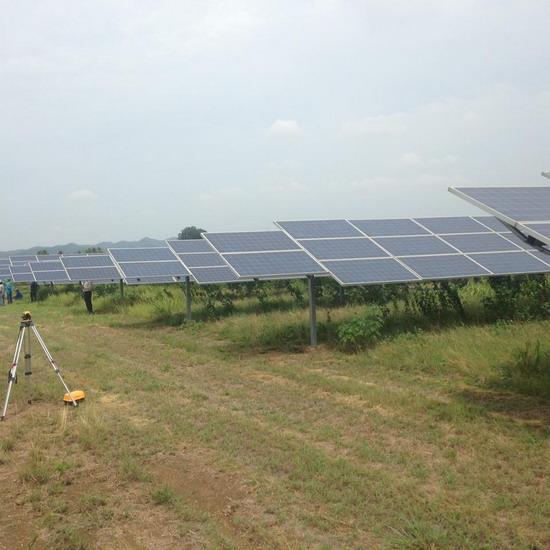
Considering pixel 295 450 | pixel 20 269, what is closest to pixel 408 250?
pixel 295 450

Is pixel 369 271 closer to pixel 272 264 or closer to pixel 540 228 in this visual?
pixel 272 264

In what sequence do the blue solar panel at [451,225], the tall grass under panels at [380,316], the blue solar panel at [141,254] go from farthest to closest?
the blue solar panel at [141,254], the blue solar panel at [451,225], the tall grass under panels at [380,316]

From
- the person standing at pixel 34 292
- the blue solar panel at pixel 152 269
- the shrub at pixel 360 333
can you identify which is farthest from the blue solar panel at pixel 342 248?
the person standing at pixel 34 292

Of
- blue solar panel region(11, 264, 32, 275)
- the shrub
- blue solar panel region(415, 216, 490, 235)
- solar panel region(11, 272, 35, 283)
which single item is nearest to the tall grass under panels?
the shrub

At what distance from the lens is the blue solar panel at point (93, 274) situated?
27.6 m

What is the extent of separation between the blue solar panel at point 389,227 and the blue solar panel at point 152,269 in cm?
675

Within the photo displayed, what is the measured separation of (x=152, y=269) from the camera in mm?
21875

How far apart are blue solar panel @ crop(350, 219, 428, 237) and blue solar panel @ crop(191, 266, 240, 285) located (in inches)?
172

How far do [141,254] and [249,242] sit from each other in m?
9.36

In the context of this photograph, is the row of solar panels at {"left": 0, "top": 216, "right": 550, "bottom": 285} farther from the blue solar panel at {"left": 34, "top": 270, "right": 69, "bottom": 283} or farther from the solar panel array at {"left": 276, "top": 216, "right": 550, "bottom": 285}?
the blue solar panel at {"left": 34, "top": 270, "right": 69, "bottom": 283}

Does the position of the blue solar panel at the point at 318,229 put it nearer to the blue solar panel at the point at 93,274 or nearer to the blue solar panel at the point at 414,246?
the blue solar panel at the point at 414,246

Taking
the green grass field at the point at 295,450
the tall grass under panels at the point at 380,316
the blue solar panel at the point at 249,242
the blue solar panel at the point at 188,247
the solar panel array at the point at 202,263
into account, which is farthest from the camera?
the blue solar panel at the point at 188,247

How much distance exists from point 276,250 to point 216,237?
1978 mm

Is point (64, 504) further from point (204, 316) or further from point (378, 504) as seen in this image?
point (204, 316)
